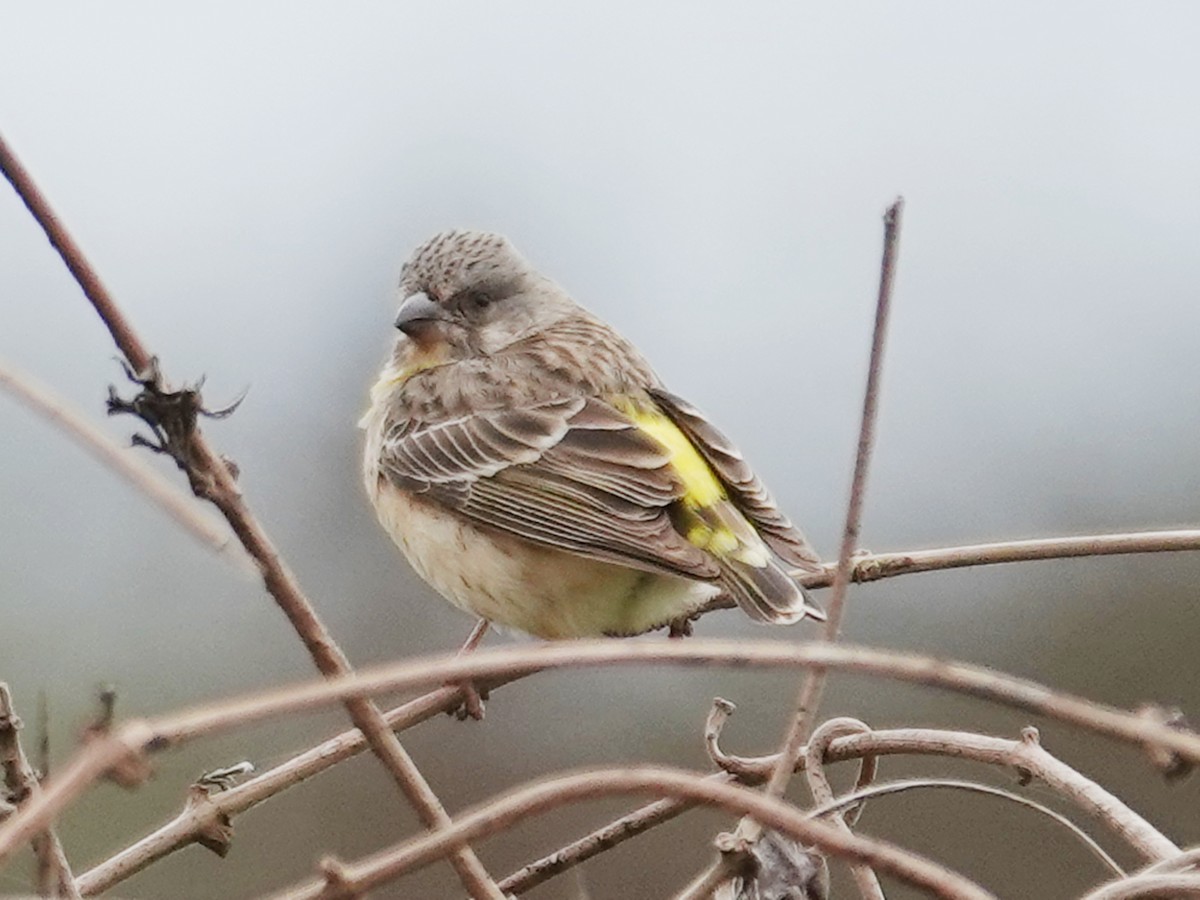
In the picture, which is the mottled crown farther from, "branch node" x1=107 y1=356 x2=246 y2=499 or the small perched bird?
"branch node" x1=107 y1=356 x2=246 y2=499

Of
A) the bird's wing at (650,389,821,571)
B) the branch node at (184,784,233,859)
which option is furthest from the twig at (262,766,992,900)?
the bird's wing at (650,389,821,571)

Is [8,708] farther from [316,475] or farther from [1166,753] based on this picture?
[316,475]

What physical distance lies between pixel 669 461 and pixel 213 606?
764 centimetres

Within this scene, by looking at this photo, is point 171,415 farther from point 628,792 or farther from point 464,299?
point 464,299

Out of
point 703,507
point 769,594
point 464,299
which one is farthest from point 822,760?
point 464,299

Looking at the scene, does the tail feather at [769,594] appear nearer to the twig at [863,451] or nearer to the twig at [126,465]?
the twig at [863,451]

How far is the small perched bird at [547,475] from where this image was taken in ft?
13.2

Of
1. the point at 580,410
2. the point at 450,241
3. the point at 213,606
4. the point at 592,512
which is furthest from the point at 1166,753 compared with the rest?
the point at 213,606

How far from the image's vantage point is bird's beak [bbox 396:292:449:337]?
5023 mm

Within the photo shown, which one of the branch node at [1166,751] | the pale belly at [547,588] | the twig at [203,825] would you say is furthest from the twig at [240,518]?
the pale belly at [547,588]

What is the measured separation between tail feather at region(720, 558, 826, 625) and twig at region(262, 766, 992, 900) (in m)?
2.07

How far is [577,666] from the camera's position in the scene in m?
1.31

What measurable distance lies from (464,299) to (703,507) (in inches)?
53.5

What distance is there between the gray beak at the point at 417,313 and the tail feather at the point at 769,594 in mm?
1564
